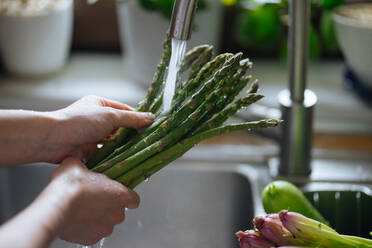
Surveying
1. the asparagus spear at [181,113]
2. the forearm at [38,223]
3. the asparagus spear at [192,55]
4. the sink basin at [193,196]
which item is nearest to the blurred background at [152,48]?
the sink basin at [193,196]

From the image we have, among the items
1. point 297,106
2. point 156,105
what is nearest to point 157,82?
point 156,105

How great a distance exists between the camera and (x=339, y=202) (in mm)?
867

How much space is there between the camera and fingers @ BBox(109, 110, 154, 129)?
723 mm

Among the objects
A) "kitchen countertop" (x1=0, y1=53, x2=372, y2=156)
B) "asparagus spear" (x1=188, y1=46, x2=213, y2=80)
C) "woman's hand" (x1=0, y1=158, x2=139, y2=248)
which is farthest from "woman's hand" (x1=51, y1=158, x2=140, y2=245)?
"kitchen countertop" (x1=0, y1=53, x2=372, y2=156)

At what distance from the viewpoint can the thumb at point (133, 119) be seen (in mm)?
724

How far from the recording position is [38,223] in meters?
0.52

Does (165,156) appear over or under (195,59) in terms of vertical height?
under

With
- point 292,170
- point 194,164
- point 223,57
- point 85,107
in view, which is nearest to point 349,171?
point 292,170

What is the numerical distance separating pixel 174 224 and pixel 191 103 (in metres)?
0.33

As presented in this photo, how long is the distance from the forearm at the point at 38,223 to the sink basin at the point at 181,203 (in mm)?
397

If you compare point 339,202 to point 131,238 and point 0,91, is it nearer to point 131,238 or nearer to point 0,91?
point 131,238

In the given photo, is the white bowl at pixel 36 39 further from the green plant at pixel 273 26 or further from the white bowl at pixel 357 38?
the white bowl at pixel 357 38

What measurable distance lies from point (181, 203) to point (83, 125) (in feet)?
1.22

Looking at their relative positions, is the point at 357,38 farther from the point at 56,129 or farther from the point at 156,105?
the point at 56,129
